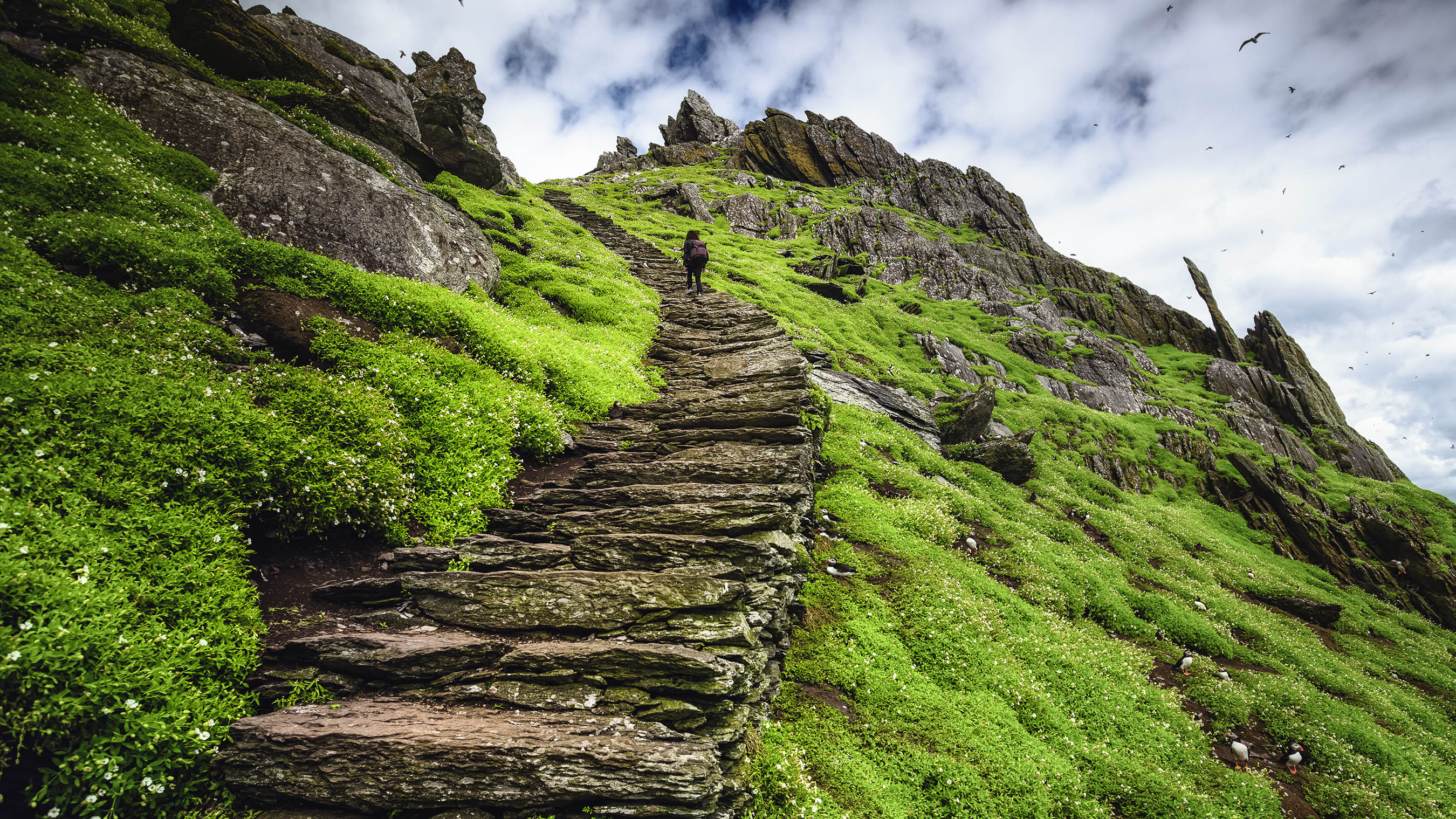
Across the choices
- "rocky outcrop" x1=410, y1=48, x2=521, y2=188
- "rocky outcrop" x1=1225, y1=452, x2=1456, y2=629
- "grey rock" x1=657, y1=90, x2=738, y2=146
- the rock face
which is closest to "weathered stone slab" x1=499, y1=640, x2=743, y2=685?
the rock face

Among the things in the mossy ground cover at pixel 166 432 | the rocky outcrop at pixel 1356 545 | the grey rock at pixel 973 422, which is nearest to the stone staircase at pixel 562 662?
the mossy ground cover at pixel 166 432

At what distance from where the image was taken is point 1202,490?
33156 mm

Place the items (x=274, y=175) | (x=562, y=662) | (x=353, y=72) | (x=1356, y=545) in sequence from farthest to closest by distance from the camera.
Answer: (x=1356, y=545) → (x=353, y=72) → (x=274, y=175) → (x=562, y=662)

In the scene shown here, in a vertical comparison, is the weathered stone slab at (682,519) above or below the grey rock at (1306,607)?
above

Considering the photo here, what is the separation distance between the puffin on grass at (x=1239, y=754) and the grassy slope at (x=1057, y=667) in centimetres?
37

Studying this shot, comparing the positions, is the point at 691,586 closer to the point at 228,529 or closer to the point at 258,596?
the point at 258,596

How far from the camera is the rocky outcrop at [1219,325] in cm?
6381

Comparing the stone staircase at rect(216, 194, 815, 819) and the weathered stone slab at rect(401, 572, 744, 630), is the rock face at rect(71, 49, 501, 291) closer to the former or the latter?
the stone staircase at rect(216, 194, 815, 819)

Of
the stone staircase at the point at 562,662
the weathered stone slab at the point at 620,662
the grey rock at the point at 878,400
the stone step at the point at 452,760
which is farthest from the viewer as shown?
the grey rock at the point at 878,400

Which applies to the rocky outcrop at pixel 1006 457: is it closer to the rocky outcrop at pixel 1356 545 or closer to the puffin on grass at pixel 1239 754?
the puffin on grass at pixel 1239 754

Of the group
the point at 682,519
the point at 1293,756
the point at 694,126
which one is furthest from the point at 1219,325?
the point at 694,126

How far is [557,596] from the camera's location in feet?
23.9

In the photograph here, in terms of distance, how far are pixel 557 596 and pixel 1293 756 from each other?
55.3ft

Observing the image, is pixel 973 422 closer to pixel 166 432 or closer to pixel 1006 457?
pixel 1006 457
